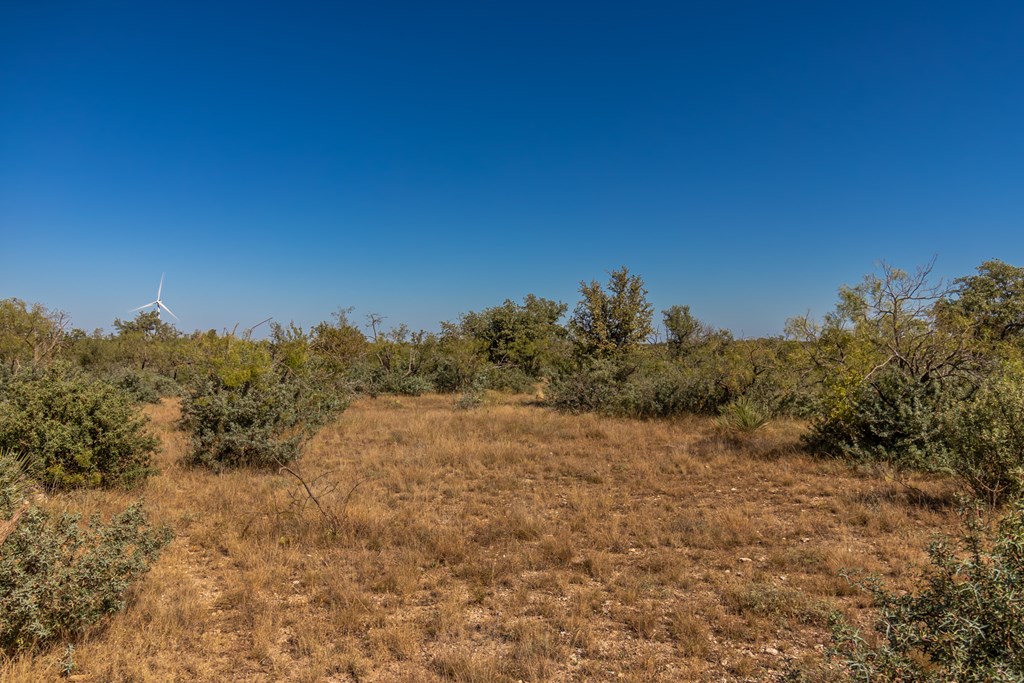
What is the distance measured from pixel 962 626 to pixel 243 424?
33.1ft

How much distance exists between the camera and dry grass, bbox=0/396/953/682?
11.6 feet

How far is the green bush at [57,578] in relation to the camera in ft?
10.5

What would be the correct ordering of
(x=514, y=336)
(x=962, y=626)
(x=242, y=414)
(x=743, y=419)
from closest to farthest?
(x=962, y=626)
(x=242, y=414)
(x=743, y=419)
(x=514, y=336)

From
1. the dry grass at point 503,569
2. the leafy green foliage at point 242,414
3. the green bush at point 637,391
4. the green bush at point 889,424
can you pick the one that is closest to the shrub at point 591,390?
the green bush at point 637,391

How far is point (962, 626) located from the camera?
7.16 ft

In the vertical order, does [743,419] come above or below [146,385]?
below

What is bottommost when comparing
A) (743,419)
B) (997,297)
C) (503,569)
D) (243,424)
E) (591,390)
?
(503,569)

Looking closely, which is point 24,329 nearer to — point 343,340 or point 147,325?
point 343,340

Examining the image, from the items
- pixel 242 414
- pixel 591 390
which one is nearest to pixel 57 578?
pixel 242 414

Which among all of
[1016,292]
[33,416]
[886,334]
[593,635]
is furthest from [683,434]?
[1016,292]

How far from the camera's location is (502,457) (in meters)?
9.65

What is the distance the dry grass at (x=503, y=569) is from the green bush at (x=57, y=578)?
0.75 ft

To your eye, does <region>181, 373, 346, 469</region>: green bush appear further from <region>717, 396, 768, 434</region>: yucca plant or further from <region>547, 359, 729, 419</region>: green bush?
<region>717, 396, 768, 434</region>: yucca plant

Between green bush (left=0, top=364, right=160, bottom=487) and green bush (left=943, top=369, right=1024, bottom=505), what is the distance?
11.8m
